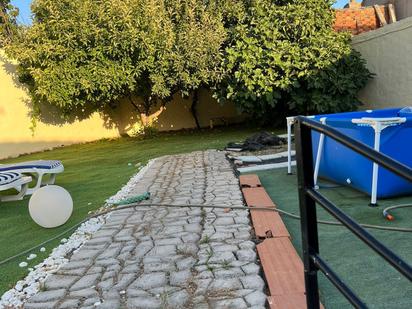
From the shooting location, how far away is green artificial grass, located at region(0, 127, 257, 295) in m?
3.75

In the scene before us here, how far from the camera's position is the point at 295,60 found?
9953mm

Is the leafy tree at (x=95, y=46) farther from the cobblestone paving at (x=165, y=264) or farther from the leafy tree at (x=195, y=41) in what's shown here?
the cobblestone paving at (x=165, y=264)

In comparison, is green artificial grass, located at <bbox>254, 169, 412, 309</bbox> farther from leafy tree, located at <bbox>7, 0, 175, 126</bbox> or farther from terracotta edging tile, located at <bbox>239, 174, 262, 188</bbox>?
leafy tree, located at <bbox>7, 0, 175, 126</bbox>

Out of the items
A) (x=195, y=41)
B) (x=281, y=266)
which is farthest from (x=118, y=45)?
(x=281, y=266)

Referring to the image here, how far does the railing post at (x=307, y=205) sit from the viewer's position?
144 centimetres

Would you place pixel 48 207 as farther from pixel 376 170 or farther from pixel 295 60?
pixel 295 60

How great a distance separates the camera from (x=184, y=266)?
2.86 m

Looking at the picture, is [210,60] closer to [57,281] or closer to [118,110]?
[118,110]

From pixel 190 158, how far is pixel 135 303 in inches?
224

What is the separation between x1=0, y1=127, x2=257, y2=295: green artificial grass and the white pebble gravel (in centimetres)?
9

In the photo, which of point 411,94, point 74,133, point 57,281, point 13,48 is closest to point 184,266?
point 57,281

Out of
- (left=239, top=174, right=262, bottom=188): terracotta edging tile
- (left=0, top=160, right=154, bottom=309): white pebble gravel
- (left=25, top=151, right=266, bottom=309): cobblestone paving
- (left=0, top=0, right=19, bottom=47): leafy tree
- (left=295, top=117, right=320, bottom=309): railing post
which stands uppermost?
(left=0, top=0, right=19, bottom=47): leafy tree

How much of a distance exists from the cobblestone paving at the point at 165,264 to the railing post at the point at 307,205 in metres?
0.80

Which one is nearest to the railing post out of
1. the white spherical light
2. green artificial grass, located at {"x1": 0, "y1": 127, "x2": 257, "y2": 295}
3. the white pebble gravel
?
the white pebble gravel
